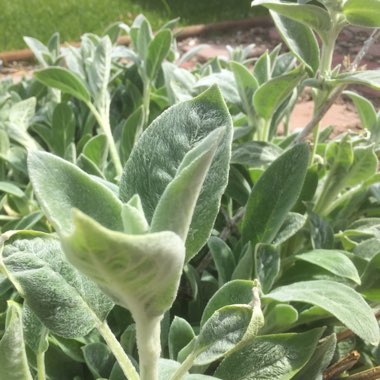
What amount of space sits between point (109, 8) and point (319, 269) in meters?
3.98

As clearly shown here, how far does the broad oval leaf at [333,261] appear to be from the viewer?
815mm

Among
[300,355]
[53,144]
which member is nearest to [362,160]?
[300,355]

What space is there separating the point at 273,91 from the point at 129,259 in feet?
2.14

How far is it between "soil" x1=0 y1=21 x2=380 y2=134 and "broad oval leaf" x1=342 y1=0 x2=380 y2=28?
4.07ft

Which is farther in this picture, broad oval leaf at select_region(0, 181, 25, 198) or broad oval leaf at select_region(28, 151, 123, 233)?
broad oval leaf at select_region(0, 181, 25, 198)

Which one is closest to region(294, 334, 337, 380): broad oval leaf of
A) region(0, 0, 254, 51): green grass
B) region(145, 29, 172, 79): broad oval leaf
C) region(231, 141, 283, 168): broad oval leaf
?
region(231, 141, 283, 168): broad oval leaf

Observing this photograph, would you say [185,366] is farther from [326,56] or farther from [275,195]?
[326,56]

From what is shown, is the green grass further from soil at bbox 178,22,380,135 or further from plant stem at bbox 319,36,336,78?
plant stem at bbox 319,36,336,78

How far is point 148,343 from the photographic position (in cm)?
52

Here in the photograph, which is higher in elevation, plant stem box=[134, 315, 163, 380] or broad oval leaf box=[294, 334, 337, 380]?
plant stem box=[134, 315, 163, 380]

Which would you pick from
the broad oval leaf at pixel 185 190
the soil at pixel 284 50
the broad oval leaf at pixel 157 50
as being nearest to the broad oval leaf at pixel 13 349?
the broad oval leaf at pixel 185 190

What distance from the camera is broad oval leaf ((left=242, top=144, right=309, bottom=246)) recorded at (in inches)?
34.9

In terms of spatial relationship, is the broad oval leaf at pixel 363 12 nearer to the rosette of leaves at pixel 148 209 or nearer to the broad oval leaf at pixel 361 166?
the broad oval leaf at pixel 361 166

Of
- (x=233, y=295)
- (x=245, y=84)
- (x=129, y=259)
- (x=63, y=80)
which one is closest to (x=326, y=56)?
(x=245, y=84)
